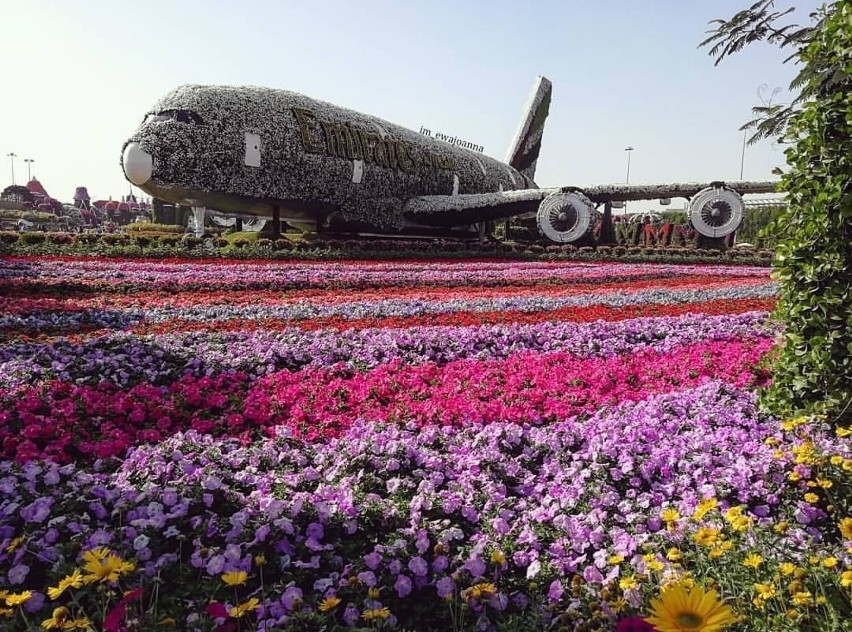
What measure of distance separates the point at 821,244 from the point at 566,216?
74.5 feet

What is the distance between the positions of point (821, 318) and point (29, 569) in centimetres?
450

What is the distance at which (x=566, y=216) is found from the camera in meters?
26.1

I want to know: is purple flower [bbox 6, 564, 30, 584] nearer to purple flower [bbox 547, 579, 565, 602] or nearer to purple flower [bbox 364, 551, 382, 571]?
purple flower [bbox 364, 551, 382, 571]

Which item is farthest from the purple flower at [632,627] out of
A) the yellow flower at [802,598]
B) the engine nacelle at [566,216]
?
the engine nacelle at [566,216]

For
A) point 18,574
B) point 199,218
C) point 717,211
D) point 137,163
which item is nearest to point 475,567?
point 18,574

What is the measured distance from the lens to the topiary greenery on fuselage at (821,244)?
381 cm

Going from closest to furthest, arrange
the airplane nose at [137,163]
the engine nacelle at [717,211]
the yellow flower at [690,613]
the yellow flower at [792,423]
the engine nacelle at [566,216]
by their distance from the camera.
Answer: the yellow flower at [690,613], the yellow flower at [792,423], the airplane nose at [137,163], the engine nacelle at [566,216], the engine nacelle at [717,211]

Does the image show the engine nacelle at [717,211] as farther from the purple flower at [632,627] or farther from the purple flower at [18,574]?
the purple flower at [632,627]

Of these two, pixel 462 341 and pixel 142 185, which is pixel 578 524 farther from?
pixel 142 185

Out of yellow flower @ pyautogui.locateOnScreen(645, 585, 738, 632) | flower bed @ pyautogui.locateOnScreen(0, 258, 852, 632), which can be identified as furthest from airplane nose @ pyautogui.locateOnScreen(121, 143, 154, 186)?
yellow flower @ pyautogui.locateOnScreen(645, 585, 738, 632)

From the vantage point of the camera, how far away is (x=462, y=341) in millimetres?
7383

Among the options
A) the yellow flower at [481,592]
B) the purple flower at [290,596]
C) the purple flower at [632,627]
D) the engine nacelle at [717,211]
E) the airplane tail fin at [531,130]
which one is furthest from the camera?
the airplane tail fin at [531,130]

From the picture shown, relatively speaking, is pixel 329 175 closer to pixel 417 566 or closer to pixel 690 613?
pixel 417 566

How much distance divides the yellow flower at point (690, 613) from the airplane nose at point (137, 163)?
19.2 m
